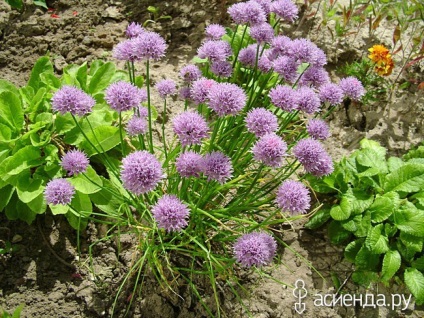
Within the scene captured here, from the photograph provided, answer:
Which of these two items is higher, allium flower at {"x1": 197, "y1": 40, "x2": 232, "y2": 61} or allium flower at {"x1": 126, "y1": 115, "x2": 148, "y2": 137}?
allium flower at {"x1": 197, "y1": 40, "x2": 232, "y2": 61}

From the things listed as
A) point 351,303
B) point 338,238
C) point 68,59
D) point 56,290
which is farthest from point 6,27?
point 351,303

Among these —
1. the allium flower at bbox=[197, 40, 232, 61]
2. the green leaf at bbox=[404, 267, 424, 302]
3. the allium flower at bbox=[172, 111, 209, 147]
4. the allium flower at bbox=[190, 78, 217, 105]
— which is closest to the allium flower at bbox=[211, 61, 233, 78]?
the allium flower at bbox=[197, 40, 232, 61]

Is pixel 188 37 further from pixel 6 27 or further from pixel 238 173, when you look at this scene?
pixel 238 173

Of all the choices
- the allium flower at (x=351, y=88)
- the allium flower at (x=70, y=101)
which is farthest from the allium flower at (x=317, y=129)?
the allium flower at (x=70, y=101)

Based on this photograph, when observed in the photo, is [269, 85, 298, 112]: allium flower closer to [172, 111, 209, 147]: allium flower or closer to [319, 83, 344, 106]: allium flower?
[319, 83, 344, 106]: allium flower

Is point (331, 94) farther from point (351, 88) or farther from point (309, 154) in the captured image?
point (309, 154)

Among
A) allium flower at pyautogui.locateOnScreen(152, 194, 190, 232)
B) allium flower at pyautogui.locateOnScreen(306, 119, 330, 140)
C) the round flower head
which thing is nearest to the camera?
allium flower at pyautogui.locateOnScreen(152, 194, 190, 232)
